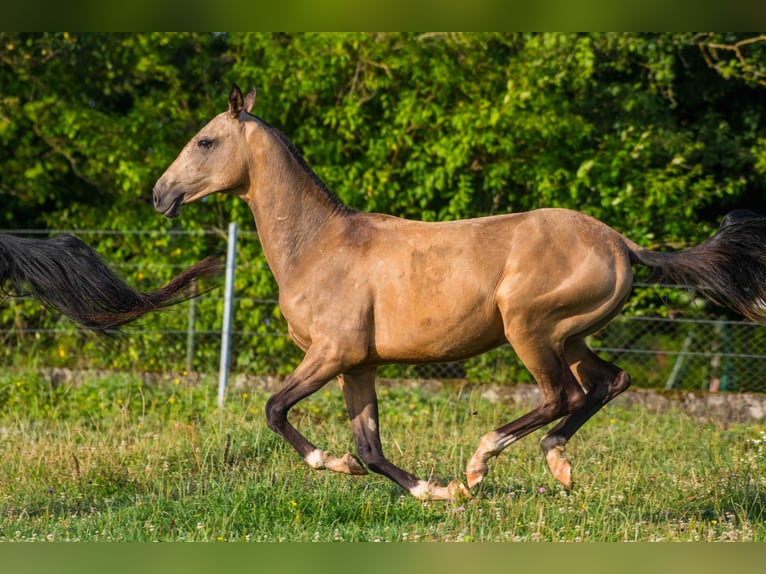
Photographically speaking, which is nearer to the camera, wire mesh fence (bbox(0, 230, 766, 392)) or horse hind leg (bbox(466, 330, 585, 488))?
horse hind leg (bbox(466, 330, 585, 488))

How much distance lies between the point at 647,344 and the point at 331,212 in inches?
299

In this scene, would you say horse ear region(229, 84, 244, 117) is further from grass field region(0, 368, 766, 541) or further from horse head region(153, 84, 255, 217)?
grass field region(0, 368, 766, 541)

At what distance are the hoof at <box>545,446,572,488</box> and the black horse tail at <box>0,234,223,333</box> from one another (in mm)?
2409

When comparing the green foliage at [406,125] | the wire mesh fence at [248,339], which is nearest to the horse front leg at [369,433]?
the wire mesh fence at [248,339]

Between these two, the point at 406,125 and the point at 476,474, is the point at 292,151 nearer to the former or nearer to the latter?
the point at 476,474

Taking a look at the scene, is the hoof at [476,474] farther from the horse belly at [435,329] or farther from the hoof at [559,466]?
the horse belly at [435,329]

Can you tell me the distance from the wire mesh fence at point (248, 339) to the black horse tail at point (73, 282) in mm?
5001

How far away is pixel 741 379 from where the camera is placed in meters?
12.0

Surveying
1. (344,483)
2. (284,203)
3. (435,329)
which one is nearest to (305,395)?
(435,329)

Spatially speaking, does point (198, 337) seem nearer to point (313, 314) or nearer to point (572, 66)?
point (572, 66)

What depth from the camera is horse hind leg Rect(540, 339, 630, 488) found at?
222 inches

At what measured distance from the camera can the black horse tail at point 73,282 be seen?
6043 millimetres

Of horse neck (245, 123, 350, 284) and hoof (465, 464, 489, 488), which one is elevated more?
horse neck (245, 123, 350, 284)

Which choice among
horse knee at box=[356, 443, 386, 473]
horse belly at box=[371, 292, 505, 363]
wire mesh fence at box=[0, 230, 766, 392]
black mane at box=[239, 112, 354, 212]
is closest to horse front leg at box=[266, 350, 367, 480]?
horse knee at box=[356, 443, 386, 473]
